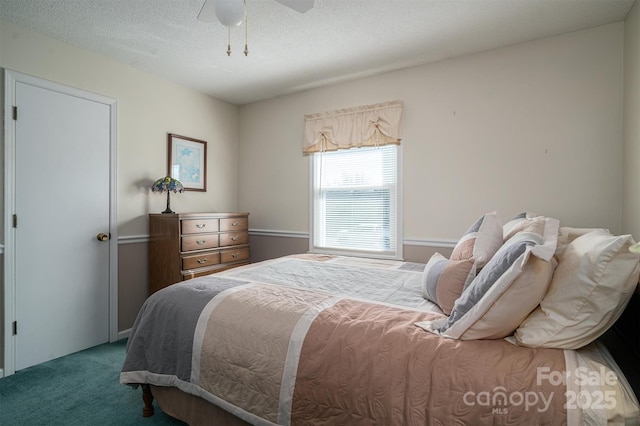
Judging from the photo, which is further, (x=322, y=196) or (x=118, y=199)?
(x=322, y=196)

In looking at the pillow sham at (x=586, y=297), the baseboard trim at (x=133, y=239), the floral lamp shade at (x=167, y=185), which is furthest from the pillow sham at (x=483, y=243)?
the baseboard trim at (x=133, y=239)

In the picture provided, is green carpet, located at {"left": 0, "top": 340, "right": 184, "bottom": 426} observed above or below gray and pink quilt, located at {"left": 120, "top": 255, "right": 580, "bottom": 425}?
below

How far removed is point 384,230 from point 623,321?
223 cm

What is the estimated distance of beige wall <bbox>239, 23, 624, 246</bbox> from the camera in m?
2.46

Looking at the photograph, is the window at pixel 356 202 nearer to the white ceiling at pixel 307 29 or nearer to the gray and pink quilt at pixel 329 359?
the white ceiling at pixel 307 29

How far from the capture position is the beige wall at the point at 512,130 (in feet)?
8.08

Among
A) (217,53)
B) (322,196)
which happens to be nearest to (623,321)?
(322,196)

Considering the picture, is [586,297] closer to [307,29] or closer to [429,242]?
[429,242]

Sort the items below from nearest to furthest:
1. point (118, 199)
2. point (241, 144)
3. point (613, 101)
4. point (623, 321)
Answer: point (623, 321)
point (613, 101)
point (118, 199)
point (241, 144)

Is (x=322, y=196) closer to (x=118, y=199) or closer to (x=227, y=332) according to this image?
(x=118, y=199)

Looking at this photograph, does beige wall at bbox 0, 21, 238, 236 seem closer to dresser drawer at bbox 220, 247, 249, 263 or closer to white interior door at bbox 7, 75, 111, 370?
white interior door at bbox 7, 75, 111, 370

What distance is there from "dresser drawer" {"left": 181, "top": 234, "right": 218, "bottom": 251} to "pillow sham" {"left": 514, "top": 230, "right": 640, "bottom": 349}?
285 centimetres

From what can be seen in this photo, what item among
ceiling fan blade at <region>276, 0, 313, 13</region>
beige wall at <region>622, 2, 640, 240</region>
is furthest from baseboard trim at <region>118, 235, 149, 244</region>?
beige wall at <region>622, 2, 640, 240</region>

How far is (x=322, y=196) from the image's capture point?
3.77 meters
